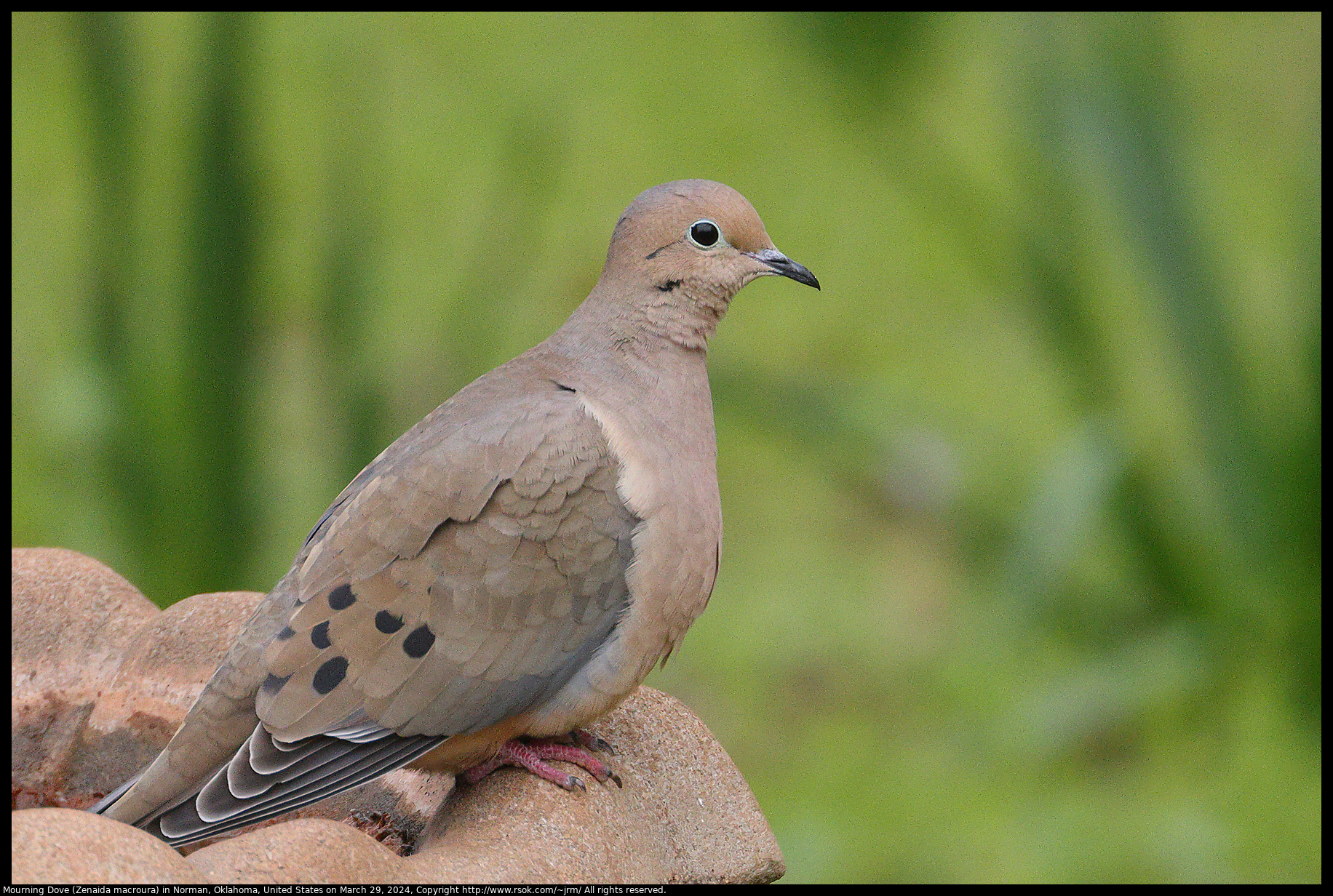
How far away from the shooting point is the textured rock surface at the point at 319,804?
1.80 m

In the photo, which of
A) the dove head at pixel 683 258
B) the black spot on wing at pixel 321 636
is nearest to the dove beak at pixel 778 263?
the dove head at pixel 683 258

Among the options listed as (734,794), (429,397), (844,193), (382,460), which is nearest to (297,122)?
(429,397)

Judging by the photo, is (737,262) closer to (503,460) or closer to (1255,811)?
(503,460)

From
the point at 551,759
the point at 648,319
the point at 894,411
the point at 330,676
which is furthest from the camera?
the point at 894,411

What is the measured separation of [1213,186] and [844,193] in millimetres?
1621

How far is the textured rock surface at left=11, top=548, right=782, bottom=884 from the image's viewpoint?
180 centimetres

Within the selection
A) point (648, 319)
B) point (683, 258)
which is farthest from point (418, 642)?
point (683, 258)

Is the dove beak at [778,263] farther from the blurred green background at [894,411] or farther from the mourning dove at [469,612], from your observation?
the blurred green background at [894,411]

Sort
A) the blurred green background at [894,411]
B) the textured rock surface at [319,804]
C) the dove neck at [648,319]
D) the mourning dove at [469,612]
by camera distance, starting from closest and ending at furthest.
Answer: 1. the textured rock surface at [319,804]
2. the mourning dove at [469,612]
3. the dove neck at [648,319]
4. the blurred green background at [894,411]

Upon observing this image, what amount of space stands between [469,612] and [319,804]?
0.53 m

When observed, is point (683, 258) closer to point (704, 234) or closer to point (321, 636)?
point (704, 234)

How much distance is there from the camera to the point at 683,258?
97.9 inches

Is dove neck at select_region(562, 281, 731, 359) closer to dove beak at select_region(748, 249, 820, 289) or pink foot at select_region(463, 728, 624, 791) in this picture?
dove beak at select_region(748, 249, 820, 289)

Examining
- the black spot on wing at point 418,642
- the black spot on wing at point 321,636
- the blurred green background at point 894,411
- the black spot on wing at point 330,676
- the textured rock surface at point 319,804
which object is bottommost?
the textured rock surface at point 319,804
